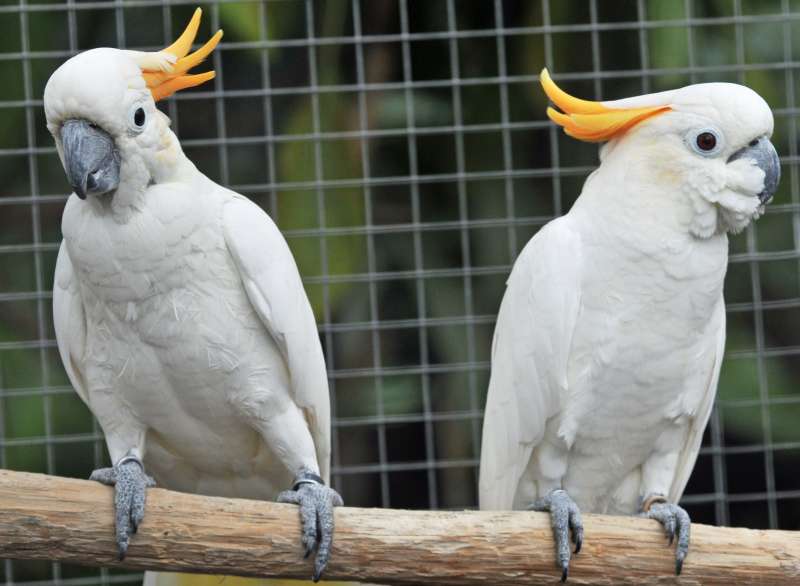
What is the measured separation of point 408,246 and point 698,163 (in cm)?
104

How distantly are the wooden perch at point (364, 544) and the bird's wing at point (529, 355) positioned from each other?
199 millimetres

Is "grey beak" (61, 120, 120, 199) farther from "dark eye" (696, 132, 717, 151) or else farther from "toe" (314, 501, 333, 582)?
"dark eye" (696, 132, 717, 151)

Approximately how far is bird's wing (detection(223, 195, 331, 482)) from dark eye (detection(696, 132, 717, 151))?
0.67 metres

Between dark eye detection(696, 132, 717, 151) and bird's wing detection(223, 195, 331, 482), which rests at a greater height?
dark eye detection(696, 132, 717, 151)

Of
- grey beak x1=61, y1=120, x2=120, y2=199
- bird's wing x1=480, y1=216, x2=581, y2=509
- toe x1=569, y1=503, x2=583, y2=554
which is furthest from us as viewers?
bird's wing x1=480, y1=216, x2=581, y2=509

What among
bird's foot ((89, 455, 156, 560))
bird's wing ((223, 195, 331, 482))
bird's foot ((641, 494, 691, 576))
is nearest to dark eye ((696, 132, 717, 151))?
bird's foot ((641, 494, 691, 576))

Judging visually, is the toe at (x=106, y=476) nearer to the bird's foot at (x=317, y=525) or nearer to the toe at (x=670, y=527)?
the bird's foot at (x=317, y=525)

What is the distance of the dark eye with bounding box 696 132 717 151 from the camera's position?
6.33 ft

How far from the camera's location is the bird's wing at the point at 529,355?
198 centimetres

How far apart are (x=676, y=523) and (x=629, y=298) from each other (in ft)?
1.16

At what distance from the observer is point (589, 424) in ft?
6.66

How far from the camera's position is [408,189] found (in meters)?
2.92

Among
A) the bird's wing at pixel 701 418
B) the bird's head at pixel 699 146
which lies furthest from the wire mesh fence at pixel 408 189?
the bird's head at pixel 699 146

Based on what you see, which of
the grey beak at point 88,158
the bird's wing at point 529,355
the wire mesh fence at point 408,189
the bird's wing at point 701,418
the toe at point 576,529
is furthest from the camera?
the wire mesh fence at point 408,189
